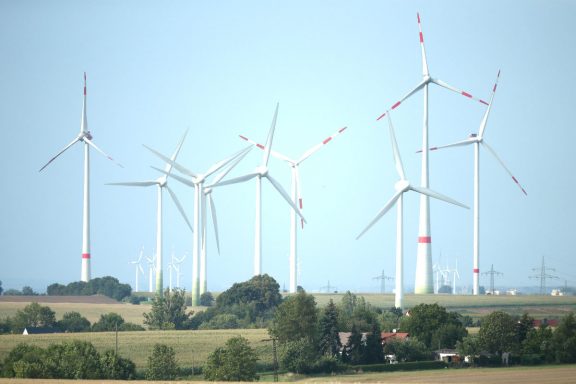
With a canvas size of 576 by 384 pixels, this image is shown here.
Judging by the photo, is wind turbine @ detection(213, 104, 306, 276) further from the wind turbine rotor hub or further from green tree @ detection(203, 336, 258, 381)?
green tree @ detection(203, 336, 258, 381)

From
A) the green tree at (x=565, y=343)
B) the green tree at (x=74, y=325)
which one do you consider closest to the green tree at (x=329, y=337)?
the green tree at (x=565, y=343)

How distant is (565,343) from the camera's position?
11006 centimetres

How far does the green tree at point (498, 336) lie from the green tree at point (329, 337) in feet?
40.8

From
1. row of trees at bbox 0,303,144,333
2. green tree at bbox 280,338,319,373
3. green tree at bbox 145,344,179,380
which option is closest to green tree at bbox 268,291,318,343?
green tree at bbox 280,338,319,373

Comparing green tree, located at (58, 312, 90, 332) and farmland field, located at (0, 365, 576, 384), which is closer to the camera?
farmland field, located at (0, 365, 576, 384)

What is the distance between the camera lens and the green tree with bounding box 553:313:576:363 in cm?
10881

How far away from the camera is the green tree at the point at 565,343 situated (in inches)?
4284

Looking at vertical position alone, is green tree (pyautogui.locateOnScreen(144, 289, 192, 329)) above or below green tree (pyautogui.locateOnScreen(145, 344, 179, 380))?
above

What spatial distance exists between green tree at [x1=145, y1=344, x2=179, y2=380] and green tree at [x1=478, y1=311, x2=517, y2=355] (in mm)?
29805

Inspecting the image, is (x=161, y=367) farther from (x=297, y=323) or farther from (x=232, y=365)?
(x=297, y=323)

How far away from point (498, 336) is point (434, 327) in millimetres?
13287

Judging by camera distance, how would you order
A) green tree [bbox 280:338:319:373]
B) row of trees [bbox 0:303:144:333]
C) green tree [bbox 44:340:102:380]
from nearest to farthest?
green tree [bbox 44:340:102:380]
green tree [bbox 280:338:319:373]
row of trees [bbox 0:303:144:333]

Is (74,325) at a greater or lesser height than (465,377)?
greater

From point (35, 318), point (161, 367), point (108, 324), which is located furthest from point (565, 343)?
point (35, 318)
